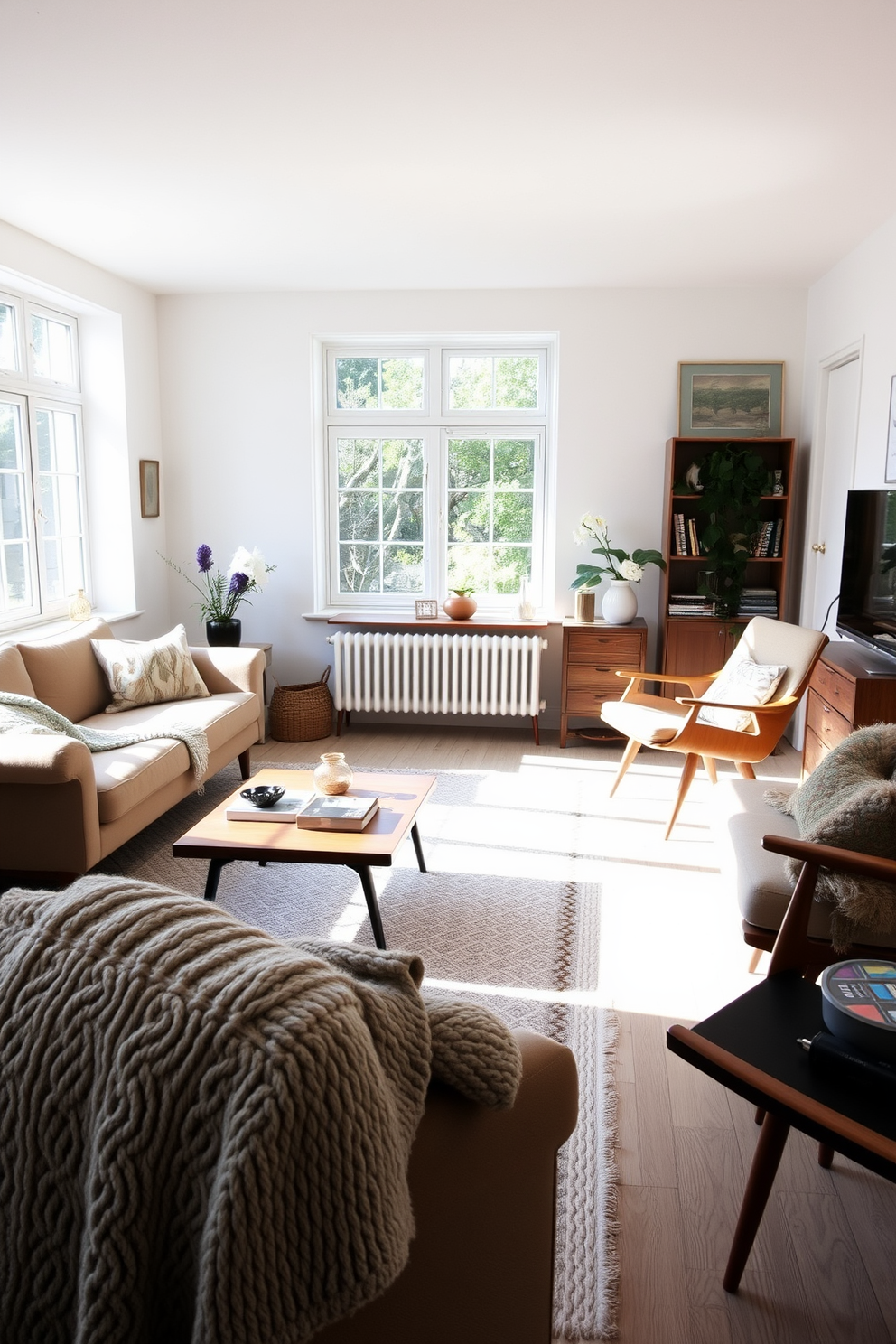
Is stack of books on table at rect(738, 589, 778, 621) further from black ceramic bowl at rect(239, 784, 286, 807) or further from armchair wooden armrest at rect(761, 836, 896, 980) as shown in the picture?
armchair wooden armrest at rect(761, 836, 896, 980)

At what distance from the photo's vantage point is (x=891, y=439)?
403cm

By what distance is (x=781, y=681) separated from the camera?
4.08 metres

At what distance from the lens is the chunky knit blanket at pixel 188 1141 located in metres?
0.86

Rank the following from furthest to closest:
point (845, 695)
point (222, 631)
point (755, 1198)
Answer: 1. point (222, 631)
2. point (845, 695)
3. point (755, 1198)

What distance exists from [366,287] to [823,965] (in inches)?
184

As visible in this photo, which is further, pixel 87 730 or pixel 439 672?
pixel 439 672

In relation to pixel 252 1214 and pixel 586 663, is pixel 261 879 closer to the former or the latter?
pixel 586 663

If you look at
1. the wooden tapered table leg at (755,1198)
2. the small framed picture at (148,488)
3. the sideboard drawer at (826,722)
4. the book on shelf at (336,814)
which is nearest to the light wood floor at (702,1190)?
the wooden tapered table leg at (755,1198)

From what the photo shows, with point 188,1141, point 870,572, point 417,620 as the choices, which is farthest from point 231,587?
point 188,1141

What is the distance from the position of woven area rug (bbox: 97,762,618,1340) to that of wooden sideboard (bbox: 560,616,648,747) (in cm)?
98

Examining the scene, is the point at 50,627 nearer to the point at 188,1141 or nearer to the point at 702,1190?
the point at 702,1190

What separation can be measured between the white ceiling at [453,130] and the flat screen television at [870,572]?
117 centimetres

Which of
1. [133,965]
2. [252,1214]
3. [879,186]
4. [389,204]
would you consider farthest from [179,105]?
[252,1214]

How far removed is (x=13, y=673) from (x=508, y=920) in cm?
211
